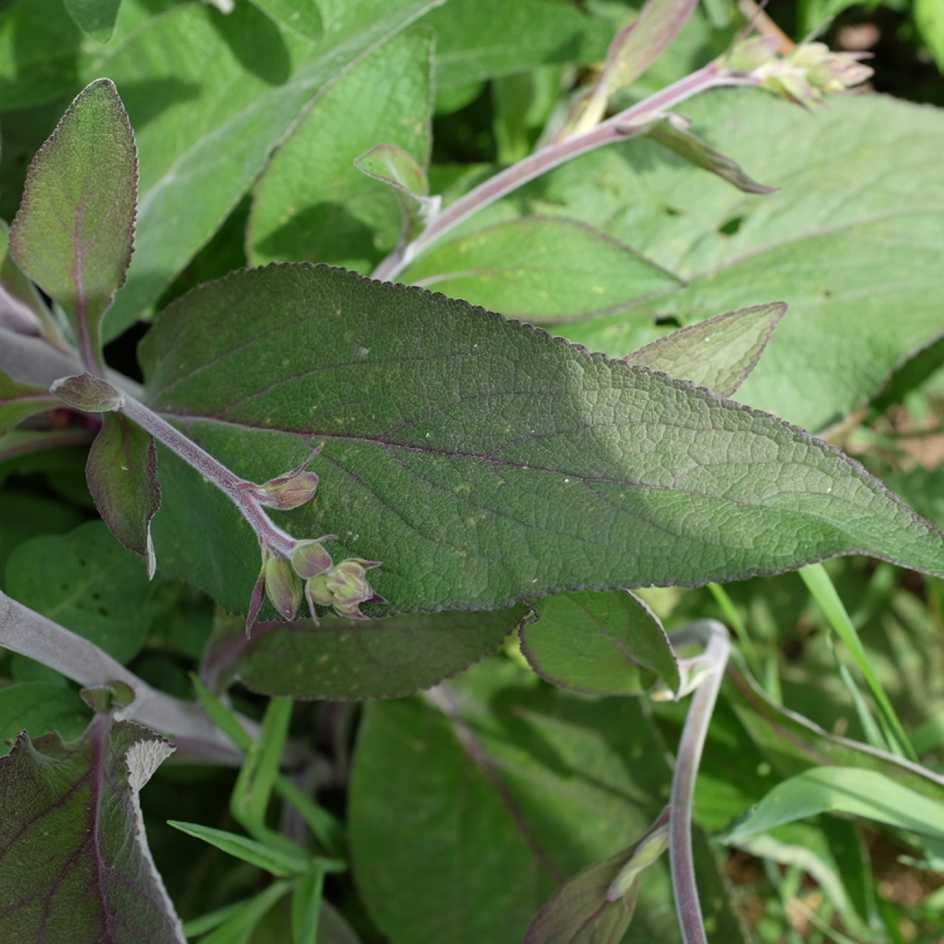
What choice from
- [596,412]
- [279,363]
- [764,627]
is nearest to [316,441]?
[279,363]

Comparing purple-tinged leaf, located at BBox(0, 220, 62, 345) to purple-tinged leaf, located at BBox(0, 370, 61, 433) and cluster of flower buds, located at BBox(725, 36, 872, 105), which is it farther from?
cluster of flower buds, located at BBox(725, 36, 872, 105)

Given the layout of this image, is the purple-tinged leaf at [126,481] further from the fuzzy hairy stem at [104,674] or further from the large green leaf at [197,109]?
the large green leaf at [197,109]

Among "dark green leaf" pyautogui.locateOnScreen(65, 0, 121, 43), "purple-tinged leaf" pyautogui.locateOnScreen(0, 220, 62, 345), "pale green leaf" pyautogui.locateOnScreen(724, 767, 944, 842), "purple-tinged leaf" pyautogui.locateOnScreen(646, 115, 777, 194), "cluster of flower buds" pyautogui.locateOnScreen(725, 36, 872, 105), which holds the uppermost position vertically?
"dark green leaf" pyautogui.locateOnScreen(65, 0, 121, 43)

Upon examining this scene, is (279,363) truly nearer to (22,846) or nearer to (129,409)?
(129,409)

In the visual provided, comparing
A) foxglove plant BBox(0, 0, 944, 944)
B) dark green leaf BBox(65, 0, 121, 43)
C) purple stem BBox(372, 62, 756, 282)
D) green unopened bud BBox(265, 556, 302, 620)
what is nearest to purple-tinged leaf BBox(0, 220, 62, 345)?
foxglove plant BBox(0, 0, 944, 944)

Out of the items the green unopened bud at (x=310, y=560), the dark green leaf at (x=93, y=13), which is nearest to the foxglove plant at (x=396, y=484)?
the green unopened bud at (x=310, y=560)
